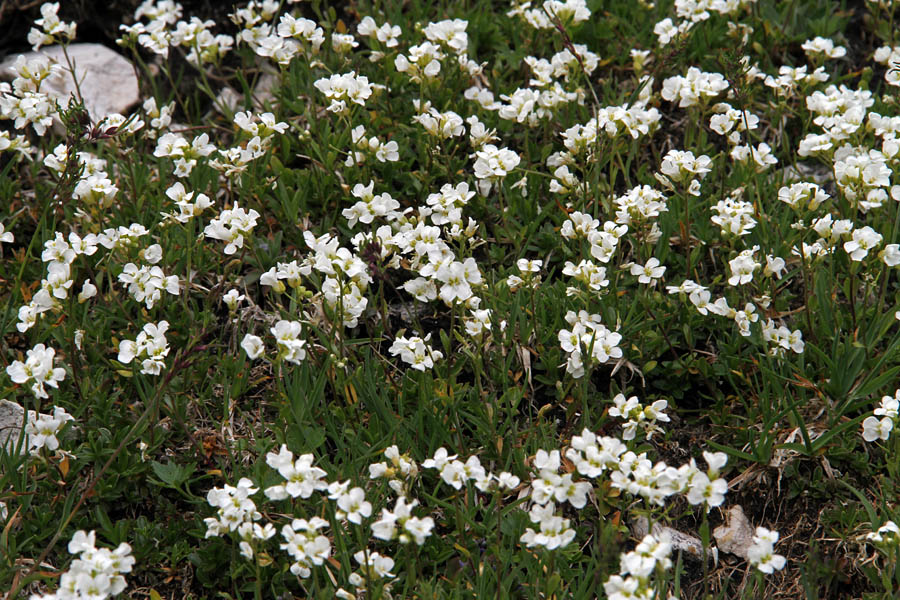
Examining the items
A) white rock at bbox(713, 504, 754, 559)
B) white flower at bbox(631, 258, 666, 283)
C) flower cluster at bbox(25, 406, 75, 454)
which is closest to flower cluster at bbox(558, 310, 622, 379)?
white flower at bbox(631, 258, 666, 283)

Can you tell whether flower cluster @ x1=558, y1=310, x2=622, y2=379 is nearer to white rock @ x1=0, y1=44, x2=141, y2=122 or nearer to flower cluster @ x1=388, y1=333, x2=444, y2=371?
flower cluster @ x1=388, y1=333, x2=444, y2=371

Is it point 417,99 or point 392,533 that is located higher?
point 417,99

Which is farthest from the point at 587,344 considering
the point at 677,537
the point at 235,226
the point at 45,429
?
the point at 45,429

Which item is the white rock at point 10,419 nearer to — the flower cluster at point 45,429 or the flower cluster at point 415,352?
the flower cluster at point 45,429

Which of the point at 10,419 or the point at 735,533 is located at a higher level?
the point at 10,419

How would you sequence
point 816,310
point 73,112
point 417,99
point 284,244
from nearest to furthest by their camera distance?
point 73,112
point 816,310
point 284,244
point 417,99

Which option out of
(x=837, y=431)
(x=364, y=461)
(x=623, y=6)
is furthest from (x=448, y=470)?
(x=623, y=6)

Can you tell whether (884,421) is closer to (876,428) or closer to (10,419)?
(876,428)

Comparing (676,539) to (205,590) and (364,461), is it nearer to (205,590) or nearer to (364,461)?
(364,461)
